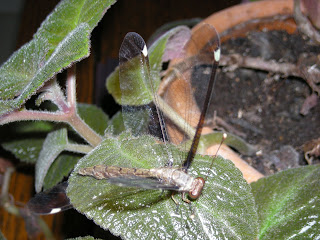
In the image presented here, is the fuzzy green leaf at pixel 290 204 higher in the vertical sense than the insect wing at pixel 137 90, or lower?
lower

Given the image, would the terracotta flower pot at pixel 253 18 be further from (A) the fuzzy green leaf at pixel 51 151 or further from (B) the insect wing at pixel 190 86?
(A) the fuzzy green leaf at pixel 51 151

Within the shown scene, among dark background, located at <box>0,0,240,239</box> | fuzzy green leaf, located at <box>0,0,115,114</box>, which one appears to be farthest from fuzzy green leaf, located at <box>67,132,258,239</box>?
dark background, located at <box>0,0,240,239</box>

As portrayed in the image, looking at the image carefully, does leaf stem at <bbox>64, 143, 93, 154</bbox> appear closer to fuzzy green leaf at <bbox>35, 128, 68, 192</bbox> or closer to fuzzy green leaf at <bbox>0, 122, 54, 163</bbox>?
fuzzy green leaf at <bbox>35, 128, 68, 192</bbox>

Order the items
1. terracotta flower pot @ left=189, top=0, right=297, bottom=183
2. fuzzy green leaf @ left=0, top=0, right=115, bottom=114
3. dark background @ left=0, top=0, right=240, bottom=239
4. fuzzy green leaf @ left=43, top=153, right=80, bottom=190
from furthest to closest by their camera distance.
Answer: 1. dark background @ left=0, top=0, right=240, bottom=239
2. terracotta flower pot @ left=189, top=0, right=297, bottom=183
3. fuzzy green leaf @ left=43, top=153, right=80, bottom=190
4. fuzzy green leaf @ left=0, top=0, right=115, bottom=114

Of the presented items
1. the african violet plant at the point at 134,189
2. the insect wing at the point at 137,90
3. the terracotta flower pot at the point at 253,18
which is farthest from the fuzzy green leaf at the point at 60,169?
the terracotta flower pot at the point at 253,18

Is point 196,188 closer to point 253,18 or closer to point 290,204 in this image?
point 290,204

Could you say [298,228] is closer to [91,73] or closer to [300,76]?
[300,76]

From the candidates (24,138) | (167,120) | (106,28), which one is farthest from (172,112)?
(106,28)

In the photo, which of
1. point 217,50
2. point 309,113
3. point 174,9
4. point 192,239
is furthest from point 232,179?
point 174,9
